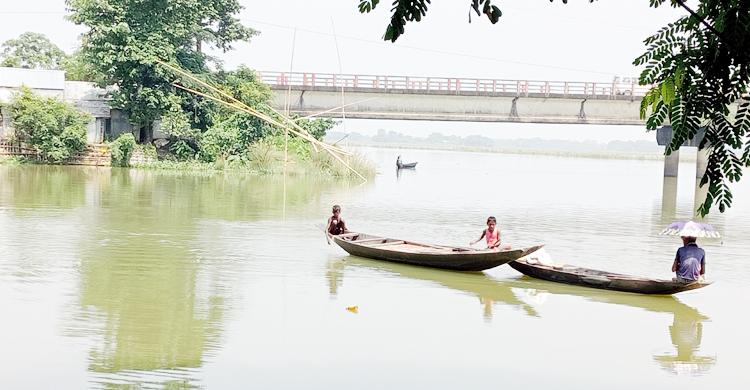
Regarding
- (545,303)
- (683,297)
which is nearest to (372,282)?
Answer: (545,303)

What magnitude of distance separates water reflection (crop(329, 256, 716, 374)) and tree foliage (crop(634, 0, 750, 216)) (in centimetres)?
513

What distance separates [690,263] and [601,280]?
1318 millimetres

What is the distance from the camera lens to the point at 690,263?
12.0 metres

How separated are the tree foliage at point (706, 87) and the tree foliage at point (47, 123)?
3382 cm

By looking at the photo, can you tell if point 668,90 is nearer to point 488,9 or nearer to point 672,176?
point 488,9

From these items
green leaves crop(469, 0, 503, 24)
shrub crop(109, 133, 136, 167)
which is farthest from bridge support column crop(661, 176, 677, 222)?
green leaves crop(469, 0, 503, 24)

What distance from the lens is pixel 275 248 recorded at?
1670 centimetres

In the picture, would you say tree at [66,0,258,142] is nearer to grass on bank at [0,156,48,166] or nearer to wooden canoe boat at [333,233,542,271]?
grass on bank at [0,156,48,166]

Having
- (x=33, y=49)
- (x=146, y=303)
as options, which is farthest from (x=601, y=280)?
(x=33, y=49)

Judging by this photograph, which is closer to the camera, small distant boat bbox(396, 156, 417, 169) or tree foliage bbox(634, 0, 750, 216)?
tree foliage bbox(634, 0, 750, 216)

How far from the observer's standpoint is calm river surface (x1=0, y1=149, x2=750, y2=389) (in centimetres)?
861

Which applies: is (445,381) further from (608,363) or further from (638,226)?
Answer: (638,226)

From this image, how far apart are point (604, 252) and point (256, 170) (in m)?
21.7

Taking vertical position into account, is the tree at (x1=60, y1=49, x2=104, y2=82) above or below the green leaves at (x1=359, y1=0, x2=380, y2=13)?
above
